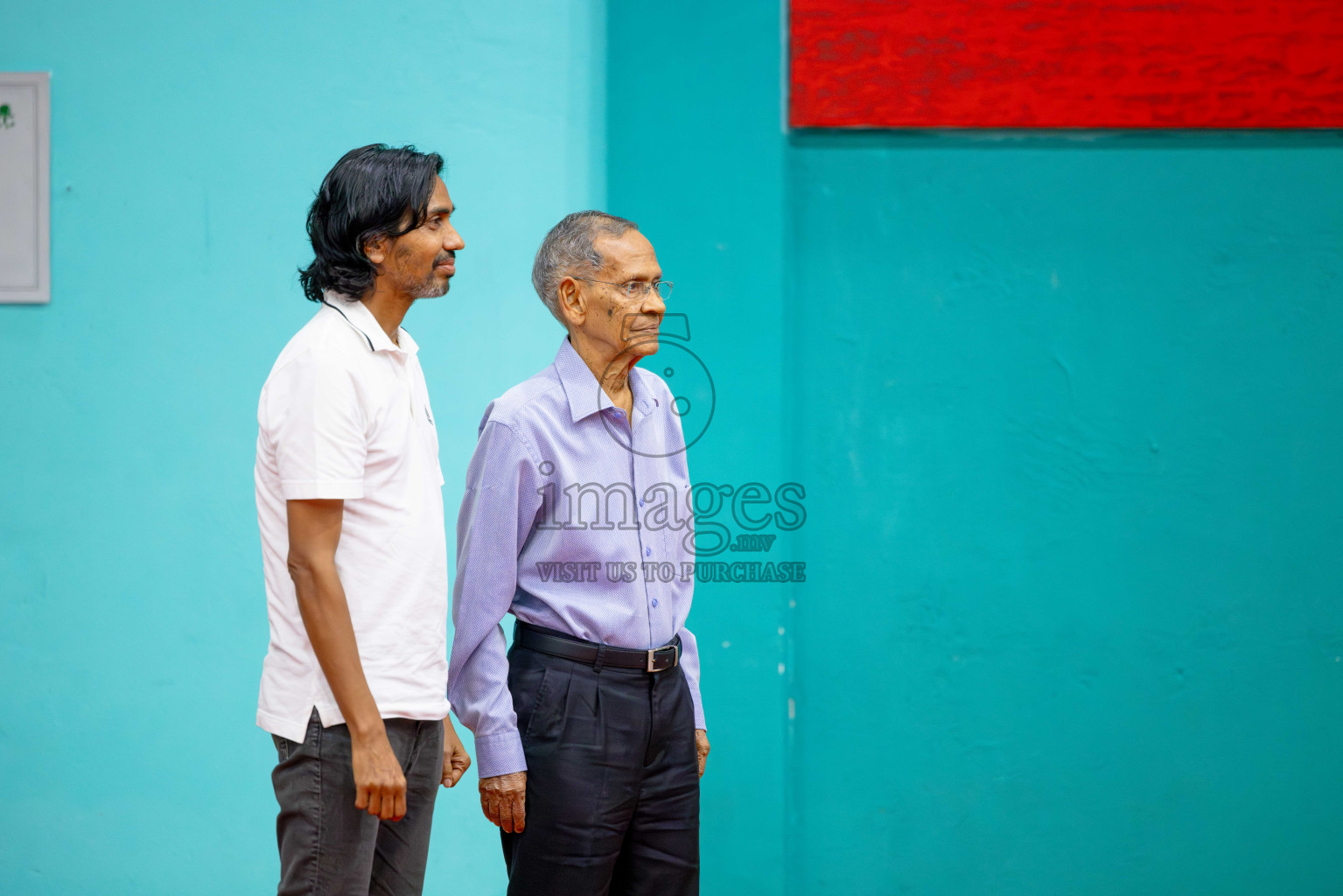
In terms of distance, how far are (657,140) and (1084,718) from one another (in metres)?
1.83

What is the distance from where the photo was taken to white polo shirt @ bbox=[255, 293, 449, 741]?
1.38m

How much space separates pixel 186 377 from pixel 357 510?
1.34 meters

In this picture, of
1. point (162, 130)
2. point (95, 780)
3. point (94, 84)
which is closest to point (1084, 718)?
point (95, 780)

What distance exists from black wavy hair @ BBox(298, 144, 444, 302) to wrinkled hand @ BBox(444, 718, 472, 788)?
0.75 metres

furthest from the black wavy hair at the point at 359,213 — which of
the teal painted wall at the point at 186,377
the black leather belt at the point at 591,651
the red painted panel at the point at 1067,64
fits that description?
the red painted panel at the point at 1067,64

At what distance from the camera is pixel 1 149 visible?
248cm

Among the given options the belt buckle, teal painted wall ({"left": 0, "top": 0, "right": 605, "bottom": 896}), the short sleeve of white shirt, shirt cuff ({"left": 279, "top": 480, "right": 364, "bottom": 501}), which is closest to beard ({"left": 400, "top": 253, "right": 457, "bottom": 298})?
the short sleeve of white shirt

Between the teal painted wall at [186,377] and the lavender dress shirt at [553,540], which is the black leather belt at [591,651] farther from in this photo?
the teal painted wall at [186,377]

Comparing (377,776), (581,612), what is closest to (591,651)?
(581,612)

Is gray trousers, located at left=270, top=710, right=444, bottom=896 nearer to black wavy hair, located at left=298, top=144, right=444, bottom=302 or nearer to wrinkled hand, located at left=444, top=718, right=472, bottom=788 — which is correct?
wrinkled hand, located at left=444, top=718, right=472, bottom=788

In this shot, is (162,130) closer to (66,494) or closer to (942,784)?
(66,494)

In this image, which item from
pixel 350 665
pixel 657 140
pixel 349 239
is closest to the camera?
pixel 350 665

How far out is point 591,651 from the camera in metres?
1.66

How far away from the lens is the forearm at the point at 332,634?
4.46 ft
